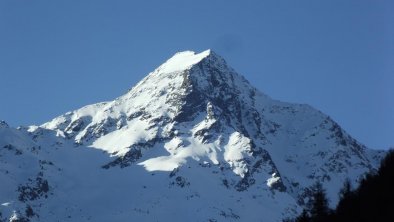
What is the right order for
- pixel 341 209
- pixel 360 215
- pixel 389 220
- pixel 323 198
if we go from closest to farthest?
pixel 389 220 < pixel 360 215 < pixel 341 209 < pixel 323 198

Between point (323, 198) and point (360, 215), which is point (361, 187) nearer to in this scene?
point (323, 198)

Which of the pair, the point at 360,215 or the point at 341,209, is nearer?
the point at 360,215

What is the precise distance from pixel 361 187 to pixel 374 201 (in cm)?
1191

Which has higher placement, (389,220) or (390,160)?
(390,160)

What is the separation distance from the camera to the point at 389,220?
95562 mm

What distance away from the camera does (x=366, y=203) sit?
4190 inches

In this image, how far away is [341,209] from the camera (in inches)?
4414

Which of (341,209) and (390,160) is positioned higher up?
(390,160)

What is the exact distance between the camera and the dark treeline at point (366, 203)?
10138 centimetres

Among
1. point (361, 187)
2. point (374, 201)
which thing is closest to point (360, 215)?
point (374, 201)

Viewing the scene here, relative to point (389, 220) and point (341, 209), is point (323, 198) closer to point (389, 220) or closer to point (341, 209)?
point (341, 209)

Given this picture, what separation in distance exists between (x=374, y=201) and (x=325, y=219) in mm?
9162

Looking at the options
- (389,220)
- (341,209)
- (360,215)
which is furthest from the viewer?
(341,209)

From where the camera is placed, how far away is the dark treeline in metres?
101
